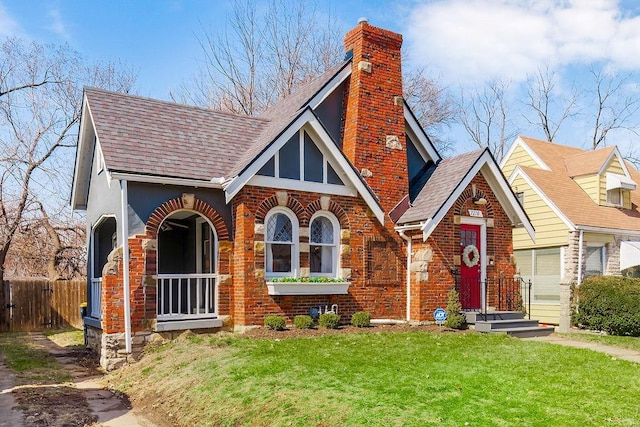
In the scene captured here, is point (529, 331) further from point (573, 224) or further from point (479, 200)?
point (573, 224)

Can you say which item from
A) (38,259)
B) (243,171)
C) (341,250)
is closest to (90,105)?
(243,171)

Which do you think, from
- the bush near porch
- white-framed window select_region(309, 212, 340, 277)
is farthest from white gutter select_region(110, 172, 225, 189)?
the bush near porch

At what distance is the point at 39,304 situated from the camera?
2164 cm

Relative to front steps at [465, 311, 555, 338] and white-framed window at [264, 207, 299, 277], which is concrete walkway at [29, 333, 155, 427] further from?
front steps at [465, 311, 555, 338]

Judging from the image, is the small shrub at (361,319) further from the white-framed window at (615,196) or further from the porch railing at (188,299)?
the white-framed window at (615,196)

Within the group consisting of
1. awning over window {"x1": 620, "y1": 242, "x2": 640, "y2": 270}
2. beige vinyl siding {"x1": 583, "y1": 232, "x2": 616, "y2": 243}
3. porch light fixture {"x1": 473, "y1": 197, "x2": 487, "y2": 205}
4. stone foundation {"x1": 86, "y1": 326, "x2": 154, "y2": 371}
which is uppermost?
porch light fixture {"x1": 473, "y1": 197, "x2": 487, "y2": 205}

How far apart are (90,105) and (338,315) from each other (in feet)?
24.1

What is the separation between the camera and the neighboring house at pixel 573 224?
18.5 meters

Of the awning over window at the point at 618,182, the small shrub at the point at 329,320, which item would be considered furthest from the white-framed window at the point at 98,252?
the awning over window at the point at 618,182

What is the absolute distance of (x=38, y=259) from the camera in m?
26.1

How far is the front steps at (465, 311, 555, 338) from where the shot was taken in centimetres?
1363

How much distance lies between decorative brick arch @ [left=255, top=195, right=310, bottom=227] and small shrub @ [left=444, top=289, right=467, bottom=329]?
4.04 m

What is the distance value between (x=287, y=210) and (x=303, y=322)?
8.44 feet

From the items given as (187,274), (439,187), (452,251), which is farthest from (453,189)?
(187,274)
